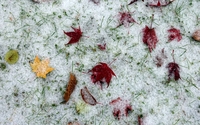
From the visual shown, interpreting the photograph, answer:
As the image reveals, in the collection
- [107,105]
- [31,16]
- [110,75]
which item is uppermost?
[31,16]

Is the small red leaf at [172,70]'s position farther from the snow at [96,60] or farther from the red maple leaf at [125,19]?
the red maple leaf at [125,19]

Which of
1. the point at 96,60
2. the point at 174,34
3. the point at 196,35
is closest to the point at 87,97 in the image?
the point at 96,60

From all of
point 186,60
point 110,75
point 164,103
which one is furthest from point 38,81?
point 186,60

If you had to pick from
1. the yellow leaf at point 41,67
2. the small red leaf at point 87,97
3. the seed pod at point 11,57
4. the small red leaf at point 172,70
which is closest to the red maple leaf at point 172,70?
the small red leaf at point 172,70

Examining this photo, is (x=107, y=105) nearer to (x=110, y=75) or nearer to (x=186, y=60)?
(x=110, y=75)

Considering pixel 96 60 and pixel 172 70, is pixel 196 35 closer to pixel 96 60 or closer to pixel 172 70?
pixel 172 70
